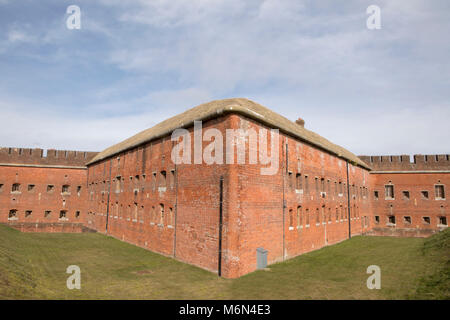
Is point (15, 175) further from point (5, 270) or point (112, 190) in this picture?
point (5, 270)

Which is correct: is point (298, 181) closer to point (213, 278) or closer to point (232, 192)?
point (232, 192)

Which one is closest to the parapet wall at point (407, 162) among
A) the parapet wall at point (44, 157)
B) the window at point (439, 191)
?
the window at point (439, 191)

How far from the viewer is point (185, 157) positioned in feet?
51.9

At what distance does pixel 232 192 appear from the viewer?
12.4 m

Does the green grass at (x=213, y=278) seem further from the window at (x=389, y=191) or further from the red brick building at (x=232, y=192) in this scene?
the window at (x=389, y=191)

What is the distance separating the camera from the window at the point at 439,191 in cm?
3189

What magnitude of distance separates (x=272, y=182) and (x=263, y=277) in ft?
16.4

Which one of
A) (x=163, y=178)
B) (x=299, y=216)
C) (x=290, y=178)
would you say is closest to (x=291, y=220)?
(x=299, y=216)

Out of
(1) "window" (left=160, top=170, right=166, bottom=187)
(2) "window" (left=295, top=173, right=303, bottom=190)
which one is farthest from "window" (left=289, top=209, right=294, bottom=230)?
(1) "window" (left=160, top=170, right=166, bottom=187)

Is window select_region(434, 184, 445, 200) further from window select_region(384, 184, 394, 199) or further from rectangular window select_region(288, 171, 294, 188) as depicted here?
rectangular window select_region(288, 171, 294, 188)

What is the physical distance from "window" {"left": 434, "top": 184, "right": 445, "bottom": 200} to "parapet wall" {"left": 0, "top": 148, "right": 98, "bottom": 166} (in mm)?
42006

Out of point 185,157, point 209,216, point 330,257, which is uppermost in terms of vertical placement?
point 185,157

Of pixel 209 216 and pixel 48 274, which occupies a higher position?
pixel 209 216
